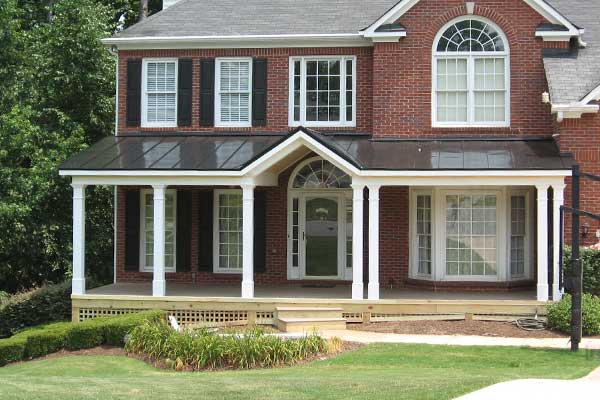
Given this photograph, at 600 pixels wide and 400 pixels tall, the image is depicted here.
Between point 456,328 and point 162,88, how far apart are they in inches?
364

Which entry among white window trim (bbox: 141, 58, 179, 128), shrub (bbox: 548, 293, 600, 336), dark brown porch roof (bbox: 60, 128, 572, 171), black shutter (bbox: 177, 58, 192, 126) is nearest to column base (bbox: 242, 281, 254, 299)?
dark brown porch roof (bbox: 60, 128, 572, 171)

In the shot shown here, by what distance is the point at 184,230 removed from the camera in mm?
22375

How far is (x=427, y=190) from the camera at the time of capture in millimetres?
20953

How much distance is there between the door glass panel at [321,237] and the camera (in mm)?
21984

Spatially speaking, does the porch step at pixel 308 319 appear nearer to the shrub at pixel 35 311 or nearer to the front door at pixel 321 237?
the front door at pixel 321 237

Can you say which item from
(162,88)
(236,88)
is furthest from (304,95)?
(162,88)

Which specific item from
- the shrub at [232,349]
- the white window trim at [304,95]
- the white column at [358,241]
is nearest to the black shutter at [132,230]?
the white window trim at [304,95]

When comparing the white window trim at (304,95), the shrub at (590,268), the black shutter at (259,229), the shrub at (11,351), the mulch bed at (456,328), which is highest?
the white window trim at (304,95)

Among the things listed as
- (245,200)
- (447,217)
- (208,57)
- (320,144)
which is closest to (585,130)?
(447,217)

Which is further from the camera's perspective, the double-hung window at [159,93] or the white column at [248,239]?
the double-hung window at [159,93]

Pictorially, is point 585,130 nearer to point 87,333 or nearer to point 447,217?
point 447,217

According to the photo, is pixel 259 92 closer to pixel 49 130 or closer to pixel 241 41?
pixel 241 41

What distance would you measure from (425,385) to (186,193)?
11517mm

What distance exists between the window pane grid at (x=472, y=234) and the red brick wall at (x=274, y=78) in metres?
2.85
